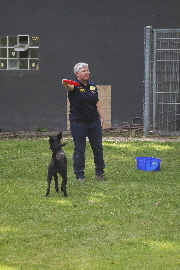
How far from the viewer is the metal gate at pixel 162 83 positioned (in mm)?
16750

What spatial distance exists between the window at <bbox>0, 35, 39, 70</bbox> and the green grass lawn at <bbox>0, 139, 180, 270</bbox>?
8.34 meters

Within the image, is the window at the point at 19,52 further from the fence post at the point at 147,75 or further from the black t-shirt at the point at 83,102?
the black t-shirt at the point at 83,102

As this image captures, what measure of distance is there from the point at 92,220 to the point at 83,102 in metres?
2.98

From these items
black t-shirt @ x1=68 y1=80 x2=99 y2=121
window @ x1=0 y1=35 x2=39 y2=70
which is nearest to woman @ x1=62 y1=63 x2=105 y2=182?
black t-shirt @ x1=68 y1=80 x2=99 y2=121

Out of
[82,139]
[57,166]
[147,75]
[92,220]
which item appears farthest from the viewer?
[147,75]

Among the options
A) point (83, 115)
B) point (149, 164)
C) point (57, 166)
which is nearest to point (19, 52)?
point (149, 164)

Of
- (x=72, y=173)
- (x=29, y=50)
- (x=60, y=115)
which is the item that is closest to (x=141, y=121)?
(x=60, y=115)

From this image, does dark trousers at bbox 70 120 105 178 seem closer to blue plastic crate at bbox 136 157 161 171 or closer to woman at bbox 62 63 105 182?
woman at bbox 62 63 105 182

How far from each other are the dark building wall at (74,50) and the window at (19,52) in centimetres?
17

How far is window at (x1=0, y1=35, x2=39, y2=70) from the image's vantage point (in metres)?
20.0

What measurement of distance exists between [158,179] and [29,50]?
10.5m

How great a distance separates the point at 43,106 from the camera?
65.7 ft

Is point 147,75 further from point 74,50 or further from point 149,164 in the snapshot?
point 149,164

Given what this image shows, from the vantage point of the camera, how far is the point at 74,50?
779 inches
